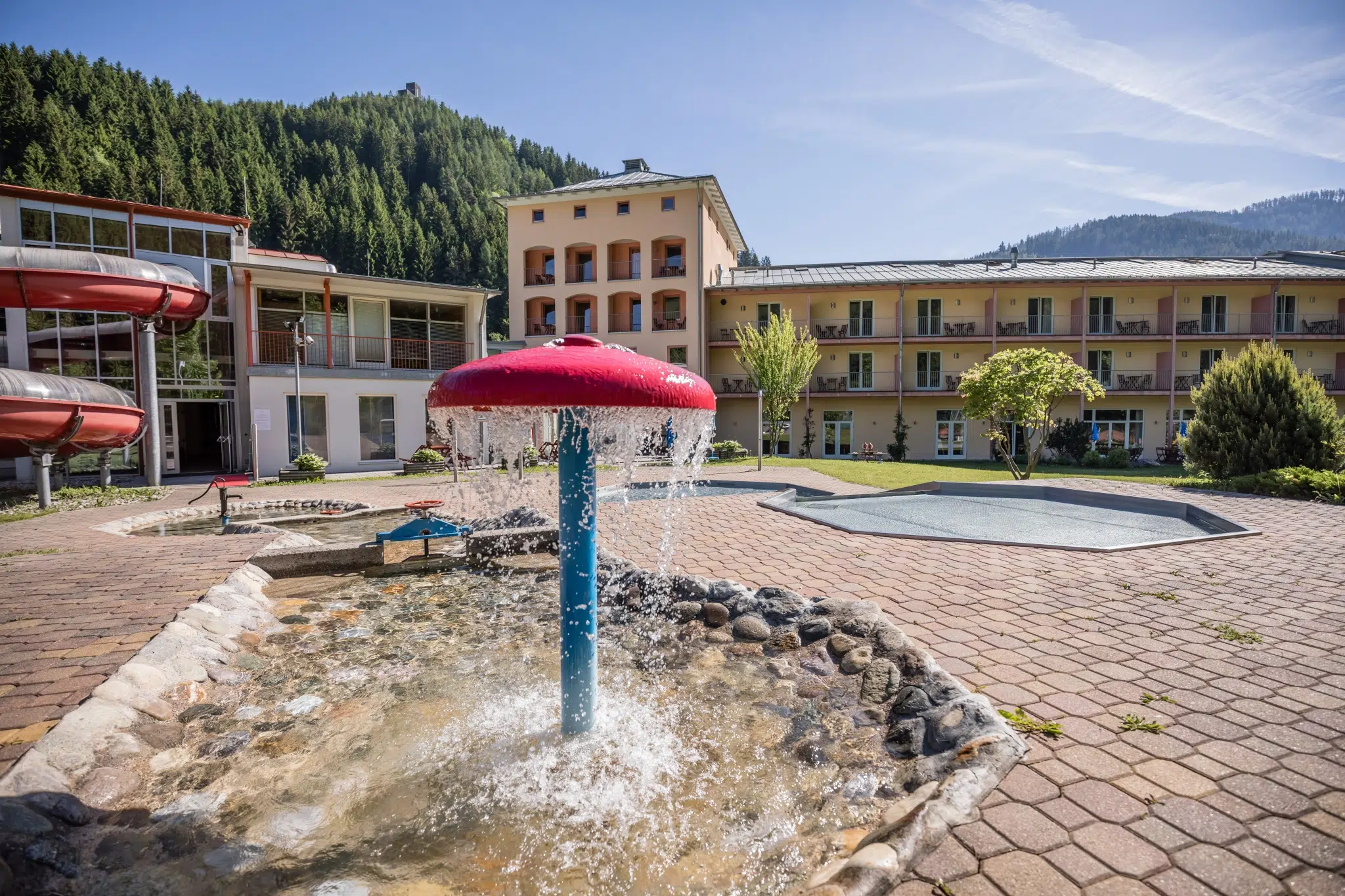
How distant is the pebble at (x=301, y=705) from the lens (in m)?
3.69

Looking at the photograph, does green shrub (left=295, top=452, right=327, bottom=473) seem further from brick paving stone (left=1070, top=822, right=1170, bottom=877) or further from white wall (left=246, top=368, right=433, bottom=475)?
brick paving stone (left=1070, top=822, right=1170, bottom=877)

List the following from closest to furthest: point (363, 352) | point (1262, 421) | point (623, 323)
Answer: point (1262, 421) < point (363, 352) < point (623, 323)

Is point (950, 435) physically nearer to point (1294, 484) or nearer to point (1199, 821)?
point (1294, 484)

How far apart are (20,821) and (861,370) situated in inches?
1162

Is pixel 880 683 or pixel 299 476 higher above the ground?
pixel 299 476

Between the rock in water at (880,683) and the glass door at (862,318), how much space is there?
27209 millimetres

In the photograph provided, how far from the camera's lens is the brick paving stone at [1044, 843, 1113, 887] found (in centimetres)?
192

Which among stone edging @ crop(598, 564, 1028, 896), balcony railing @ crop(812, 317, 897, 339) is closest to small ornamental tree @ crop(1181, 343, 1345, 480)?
stone edging @ crop(598, 564, 1028, 896)

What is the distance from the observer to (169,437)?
19047 mm

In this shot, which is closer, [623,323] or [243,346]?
[243,346]

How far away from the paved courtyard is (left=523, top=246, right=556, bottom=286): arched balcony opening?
2508cm

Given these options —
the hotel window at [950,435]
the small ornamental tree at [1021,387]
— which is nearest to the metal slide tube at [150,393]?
the small ornamental tree at [1021,387]

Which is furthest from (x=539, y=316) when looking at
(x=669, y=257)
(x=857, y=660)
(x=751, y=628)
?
(x=857, y=660)

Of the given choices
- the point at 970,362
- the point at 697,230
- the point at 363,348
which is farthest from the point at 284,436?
the point at 970,362
